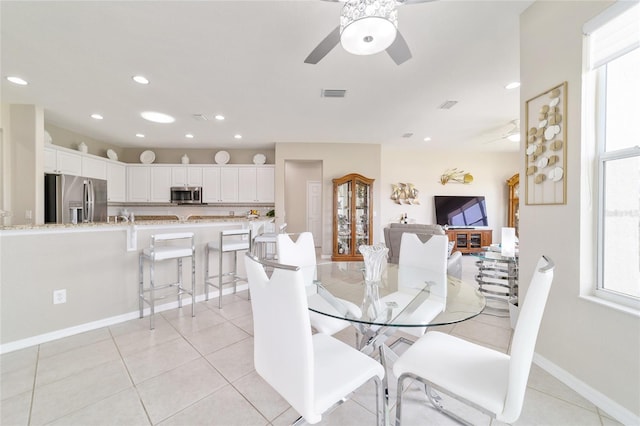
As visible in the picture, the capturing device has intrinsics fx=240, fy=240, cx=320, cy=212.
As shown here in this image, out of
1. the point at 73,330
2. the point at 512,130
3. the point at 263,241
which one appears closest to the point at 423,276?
the point at 263,241

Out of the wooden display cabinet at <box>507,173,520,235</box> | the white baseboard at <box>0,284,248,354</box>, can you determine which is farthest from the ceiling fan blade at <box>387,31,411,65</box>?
the wooden display cabinet at <box>507,173,520,235</box>

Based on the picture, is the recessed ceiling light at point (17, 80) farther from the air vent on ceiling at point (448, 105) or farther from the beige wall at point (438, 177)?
the beige wall at point (438, 177)

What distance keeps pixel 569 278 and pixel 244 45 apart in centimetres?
316

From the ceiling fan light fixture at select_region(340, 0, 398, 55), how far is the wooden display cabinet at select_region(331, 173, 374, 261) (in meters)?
3.91

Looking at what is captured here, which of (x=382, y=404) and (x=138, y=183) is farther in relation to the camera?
(x=138, y=183)

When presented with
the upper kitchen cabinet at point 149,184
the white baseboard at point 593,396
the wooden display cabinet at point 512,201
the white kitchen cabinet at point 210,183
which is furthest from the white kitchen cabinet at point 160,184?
the wooden display cabinet at point 512,201

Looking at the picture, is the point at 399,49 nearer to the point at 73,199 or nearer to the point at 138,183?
the point at 73,199

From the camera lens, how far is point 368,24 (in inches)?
52.4

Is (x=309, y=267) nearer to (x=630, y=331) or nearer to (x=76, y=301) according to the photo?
(x=630, y=331)

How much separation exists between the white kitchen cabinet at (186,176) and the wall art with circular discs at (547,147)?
5.91 metres

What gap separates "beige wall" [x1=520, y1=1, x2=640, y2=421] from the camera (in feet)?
4.40

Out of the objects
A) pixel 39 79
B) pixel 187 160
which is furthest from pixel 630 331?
pixel 187 160

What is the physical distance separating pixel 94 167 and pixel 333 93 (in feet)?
16.0

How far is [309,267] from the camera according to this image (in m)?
2.27
